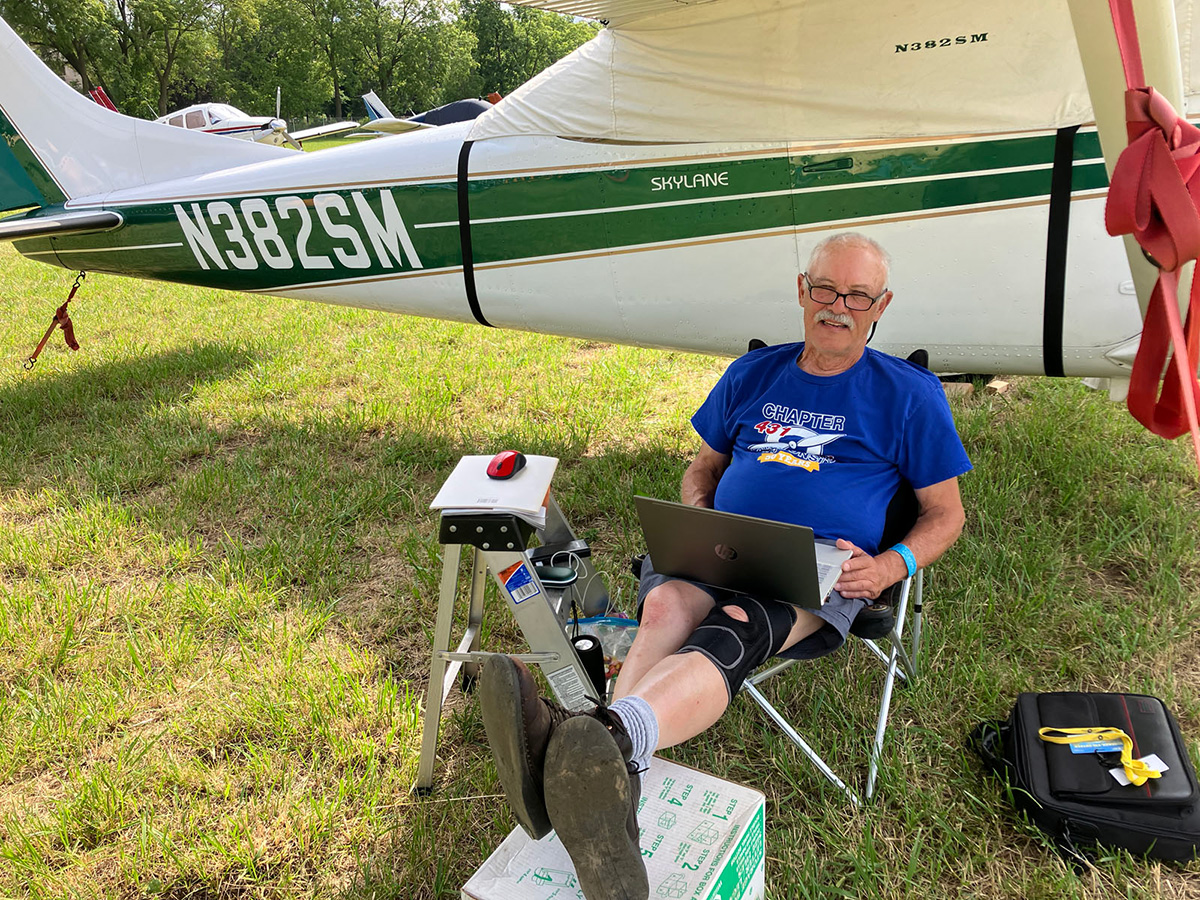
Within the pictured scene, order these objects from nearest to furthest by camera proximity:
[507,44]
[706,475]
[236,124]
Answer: [706,475]
[236,124]
[507,44]

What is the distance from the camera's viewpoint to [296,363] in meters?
5.87

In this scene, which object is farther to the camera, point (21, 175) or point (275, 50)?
point (275, 50)

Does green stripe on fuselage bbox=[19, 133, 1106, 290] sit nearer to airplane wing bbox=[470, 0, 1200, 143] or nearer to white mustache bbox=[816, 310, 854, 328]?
airplane wing bbox=[470, 0, 1200, 143]

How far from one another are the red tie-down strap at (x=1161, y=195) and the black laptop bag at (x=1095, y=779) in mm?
861

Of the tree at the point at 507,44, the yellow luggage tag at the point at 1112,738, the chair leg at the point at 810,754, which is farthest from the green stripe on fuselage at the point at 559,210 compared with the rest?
the tree at the point at 507,44

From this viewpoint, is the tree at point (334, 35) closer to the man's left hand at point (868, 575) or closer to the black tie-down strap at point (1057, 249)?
the black tie-down strap at point (1057, 249)

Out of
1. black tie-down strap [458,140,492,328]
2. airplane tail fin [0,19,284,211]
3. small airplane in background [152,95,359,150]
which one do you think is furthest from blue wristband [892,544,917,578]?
small airplane in background [152,95,359,150]

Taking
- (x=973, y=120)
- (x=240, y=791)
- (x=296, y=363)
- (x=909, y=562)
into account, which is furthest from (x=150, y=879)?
(x=296, y=363)

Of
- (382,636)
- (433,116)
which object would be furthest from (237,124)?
(382,636)

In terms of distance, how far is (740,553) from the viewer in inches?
74.6

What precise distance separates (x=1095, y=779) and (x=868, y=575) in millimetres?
671

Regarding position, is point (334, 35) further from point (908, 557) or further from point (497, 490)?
point (908, 557)

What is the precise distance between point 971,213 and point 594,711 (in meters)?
2.21

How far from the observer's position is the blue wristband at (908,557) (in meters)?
2.02
